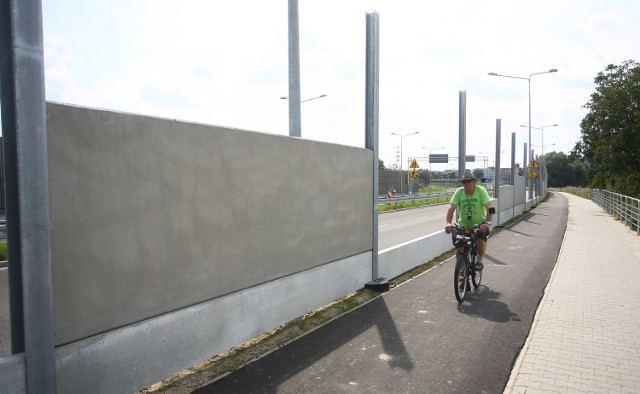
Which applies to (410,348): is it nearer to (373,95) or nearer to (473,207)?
(473,207)

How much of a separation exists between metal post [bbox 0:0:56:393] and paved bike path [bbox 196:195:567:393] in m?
1.39

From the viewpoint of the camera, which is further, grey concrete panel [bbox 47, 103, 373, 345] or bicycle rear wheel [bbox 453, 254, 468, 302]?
bicycle rear wheel [bbox 453, 254, 468, 302]

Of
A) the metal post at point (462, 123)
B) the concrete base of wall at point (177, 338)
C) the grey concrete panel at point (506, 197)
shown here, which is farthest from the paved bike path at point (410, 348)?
the grey concrete panel at point (506, 197)

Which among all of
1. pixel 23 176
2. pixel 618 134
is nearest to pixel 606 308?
pixel 23 176

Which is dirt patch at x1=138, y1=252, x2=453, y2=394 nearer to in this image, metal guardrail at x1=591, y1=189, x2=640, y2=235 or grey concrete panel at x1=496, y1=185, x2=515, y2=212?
metal guardrail at x1=591, y1=189, x2=640, y2=235

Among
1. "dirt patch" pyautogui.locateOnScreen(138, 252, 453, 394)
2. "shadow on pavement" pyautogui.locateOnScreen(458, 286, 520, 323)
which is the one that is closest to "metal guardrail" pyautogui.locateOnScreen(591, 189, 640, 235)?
"shadow on pavement" pyautogui.locateOnScreen(458, 286, 520, 323)

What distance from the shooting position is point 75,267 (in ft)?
10.5

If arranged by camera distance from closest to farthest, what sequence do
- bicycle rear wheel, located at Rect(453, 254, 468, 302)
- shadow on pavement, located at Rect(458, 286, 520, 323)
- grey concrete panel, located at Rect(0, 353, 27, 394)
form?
grey concrete panel, located at Rect(0, 353, 27, 394)
shadow on pavement, located at Rect(458, 286, 520, 323)
bicycle rear wheel, located at Rect(453, 254, 468, 302)

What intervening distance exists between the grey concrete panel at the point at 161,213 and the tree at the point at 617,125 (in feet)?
88.8

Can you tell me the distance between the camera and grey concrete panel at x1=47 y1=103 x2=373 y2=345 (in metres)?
3.17

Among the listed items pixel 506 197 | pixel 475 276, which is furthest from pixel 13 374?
pixel 506 197

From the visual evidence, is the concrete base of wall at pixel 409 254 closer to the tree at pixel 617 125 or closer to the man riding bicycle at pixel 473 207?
the man riding bicycle at pixel 473 207

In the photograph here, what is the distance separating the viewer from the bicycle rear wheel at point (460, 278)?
6531 millimetres

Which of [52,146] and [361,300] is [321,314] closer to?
[361,300]
